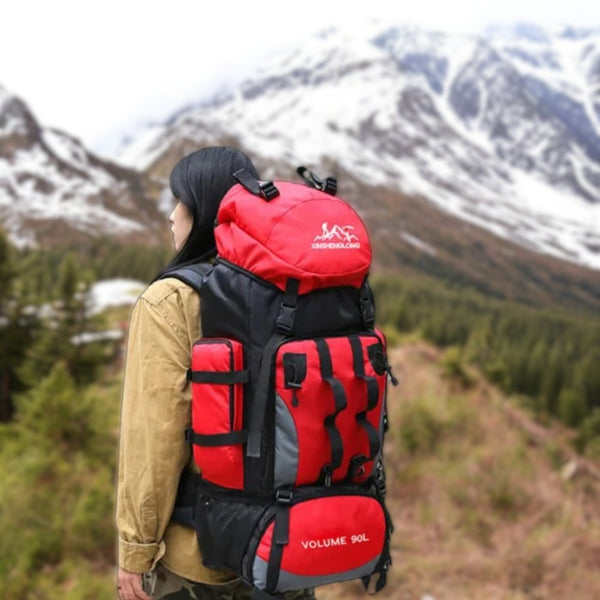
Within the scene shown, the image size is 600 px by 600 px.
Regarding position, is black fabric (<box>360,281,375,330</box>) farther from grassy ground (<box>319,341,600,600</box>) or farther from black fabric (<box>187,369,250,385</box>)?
grassy ground (<box>319,341,600,600</box>)

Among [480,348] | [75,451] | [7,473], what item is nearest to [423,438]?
[75,451]

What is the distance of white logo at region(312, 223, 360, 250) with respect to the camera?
2270mm

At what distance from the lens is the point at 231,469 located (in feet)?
7.34

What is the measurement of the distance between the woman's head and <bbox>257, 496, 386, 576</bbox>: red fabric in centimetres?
122

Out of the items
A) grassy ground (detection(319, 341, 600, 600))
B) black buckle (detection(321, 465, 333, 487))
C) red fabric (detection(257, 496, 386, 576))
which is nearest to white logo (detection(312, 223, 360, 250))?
black buckle (detection(321, 465, 333, 487))

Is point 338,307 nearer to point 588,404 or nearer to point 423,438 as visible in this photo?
point 423,438

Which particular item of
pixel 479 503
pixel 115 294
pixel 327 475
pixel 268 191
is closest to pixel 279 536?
pixel 327 475

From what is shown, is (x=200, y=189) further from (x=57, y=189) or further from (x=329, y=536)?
(x=57, y=189)

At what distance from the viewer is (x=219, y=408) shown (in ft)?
7.29

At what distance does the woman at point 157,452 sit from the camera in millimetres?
2318

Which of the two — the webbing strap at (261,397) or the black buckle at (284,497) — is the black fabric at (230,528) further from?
the webbing strap at (261,397)

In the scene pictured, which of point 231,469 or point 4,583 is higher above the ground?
point 231,469

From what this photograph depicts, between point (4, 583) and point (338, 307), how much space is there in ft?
21.0

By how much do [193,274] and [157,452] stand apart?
0.73m
